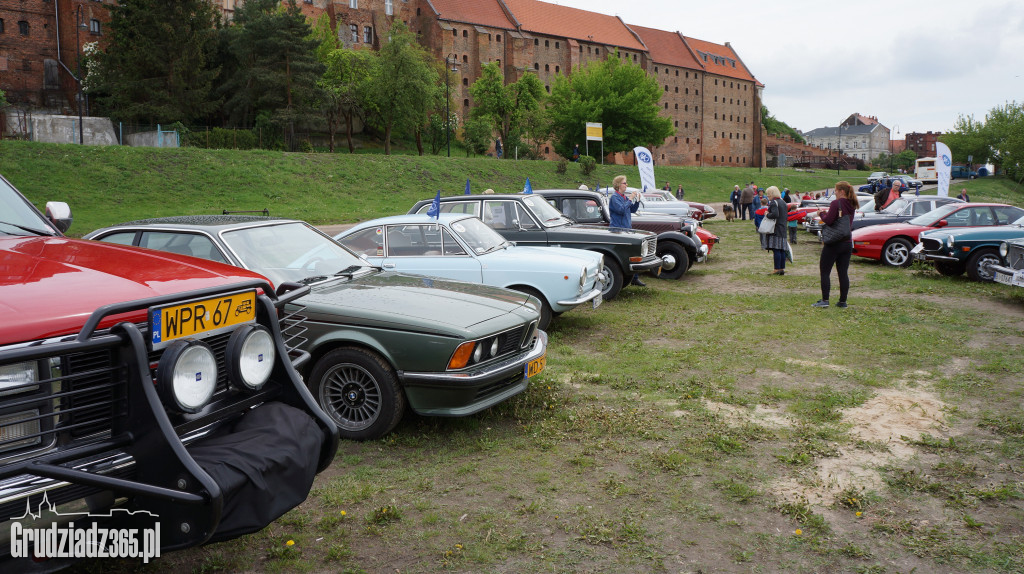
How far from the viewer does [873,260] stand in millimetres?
16719

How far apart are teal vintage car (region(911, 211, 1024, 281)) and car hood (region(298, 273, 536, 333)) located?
10.8 meters

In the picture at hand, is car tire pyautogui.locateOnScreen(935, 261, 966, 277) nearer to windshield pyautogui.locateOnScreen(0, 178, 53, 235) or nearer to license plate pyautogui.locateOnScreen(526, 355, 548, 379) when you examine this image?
license plate pyautogui.locateOnScreen(526, 355, 548, 379)

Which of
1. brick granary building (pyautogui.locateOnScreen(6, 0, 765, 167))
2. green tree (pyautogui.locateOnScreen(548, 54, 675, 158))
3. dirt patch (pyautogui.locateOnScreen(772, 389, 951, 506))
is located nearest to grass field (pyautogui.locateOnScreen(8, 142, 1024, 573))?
dirt patch (pyautogui.locateOnScreen(772, 389, 951, 506))

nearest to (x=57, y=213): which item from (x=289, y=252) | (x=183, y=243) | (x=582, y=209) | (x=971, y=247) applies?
(x=183, y=243)

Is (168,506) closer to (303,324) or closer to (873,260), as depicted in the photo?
(303,324)

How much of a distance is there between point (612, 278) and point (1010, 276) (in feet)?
19.3

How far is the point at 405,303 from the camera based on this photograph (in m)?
5.12

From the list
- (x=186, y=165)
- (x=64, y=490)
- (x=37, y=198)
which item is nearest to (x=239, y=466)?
(x=64, y=490)

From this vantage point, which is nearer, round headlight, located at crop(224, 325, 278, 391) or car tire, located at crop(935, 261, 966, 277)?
round headlight, located at crop(224, 325, 278, 391)

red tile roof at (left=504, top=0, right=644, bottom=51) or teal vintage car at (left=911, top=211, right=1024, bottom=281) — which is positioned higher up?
red tile roof at (left=504, top=0, right=644, bottom=51)

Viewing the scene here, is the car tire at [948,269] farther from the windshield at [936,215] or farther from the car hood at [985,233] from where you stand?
the windshield at [936,215]

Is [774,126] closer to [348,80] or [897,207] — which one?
[348,80]

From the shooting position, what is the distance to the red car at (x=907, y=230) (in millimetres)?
14156

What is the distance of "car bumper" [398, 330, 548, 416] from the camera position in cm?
479
